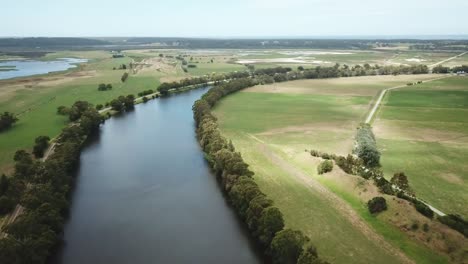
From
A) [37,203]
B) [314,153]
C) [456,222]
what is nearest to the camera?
[456,222]

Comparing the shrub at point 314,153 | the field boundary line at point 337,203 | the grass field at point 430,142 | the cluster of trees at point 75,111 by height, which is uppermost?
the cluster of trees at point 75,111

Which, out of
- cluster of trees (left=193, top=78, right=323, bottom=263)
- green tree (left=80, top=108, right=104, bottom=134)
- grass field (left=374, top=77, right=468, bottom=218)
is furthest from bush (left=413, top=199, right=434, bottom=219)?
green tree (left=80, top=108, right=104, bottom=134)

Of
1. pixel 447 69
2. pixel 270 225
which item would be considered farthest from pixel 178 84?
pixel 447 69

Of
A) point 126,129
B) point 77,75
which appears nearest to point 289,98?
point 126,129

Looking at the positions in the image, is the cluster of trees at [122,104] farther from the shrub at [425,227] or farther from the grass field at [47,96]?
the shrub at [425,227]

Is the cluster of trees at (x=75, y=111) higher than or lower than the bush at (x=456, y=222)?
higher

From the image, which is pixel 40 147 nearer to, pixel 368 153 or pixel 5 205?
pixel 5 205

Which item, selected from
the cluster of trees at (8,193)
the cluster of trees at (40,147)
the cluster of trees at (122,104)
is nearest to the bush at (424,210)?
the cluster of trees at (8,193)
